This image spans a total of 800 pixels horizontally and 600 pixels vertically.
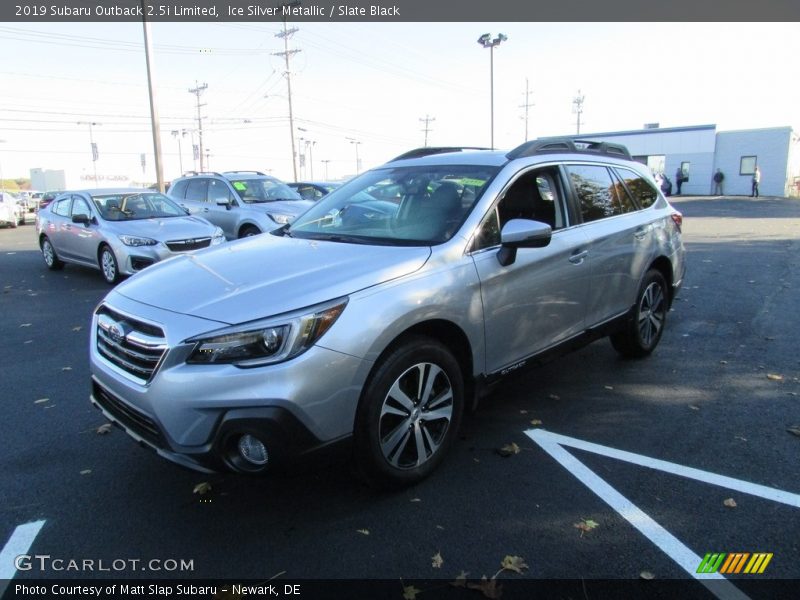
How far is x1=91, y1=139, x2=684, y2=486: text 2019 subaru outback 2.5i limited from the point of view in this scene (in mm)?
Answer: 2621

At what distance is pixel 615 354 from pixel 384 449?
3407 mm

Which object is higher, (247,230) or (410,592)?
(247,230)

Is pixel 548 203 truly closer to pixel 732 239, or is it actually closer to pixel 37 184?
pixel 732 239

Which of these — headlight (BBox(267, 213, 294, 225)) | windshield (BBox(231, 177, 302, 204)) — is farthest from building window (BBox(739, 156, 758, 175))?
headlight (BBox(267, 213, 294, 225))

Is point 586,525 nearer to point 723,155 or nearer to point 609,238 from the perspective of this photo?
point 609,238

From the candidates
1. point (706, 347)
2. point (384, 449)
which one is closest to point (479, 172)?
point (384, 449)

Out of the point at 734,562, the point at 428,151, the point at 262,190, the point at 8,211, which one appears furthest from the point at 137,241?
the point at 8,211

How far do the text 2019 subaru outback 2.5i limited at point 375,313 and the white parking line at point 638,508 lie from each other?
597 mm

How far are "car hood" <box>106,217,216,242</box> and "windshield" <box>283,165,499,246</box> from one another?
5.59m

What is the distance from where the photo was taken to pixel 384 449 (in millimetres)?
3010

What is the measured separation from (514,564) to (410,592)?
0.50 meters

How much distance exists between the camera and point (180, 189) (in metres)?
13.7

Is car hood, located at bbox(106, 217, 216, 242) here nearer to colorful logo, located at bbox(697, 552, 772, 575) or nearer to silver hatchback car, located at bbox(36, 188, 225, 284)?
silver hatchback car, located at bbox(36, 188, 225, 284)

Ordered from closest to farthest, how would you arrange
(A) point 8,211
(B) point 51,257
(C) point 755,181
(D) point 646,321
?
(D) point 646,321 < (B) point 51,257 < (A) point 8,211 < (C) point 755,181
